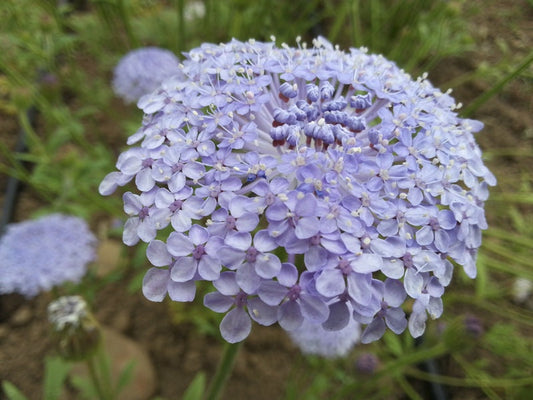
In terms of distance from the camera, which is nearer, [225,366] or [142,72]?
[225,366]

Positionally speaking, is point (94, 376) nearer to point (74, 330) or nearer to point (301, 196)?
point (74, 330)

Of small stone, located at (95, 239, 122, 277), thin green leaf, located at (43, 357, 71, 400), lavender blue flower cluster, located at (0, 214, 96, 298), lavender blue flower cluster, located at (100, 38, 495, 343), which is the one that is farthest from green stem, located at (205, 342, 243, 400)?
small stone, located at (95, 239, 122, 277)

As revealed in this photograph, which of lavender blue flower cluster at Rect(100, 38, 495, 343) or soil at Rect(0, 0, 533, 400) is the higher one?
lavender blue flower cluster at Rect(100, 38, 495, 343)

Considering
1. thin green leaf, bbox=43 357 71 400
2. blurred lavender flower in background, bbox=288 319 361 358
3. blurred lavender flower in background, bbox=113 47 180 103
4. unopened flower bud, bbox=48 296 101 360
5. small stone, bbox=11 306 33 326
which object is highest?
blurred lavender flower in background, bbox=113 47 180 103

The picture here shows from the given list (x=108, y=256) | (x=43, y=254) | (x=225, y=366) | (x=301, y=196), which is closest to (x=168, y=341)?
(x=108, y=256)

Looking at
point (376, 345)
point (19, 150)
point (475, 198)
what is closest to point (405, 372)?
point (376, 345)

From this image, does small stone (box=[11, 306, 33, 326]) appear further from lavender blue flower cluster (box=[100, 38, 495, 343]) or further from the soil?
lavender blue flower cluster (box=[100, 38, 495, 343])

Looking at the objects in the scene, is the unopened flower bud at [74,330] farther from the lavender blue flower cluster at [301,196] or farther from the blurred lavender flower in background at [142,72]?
the blurred lavender flower in background at [142,72]
